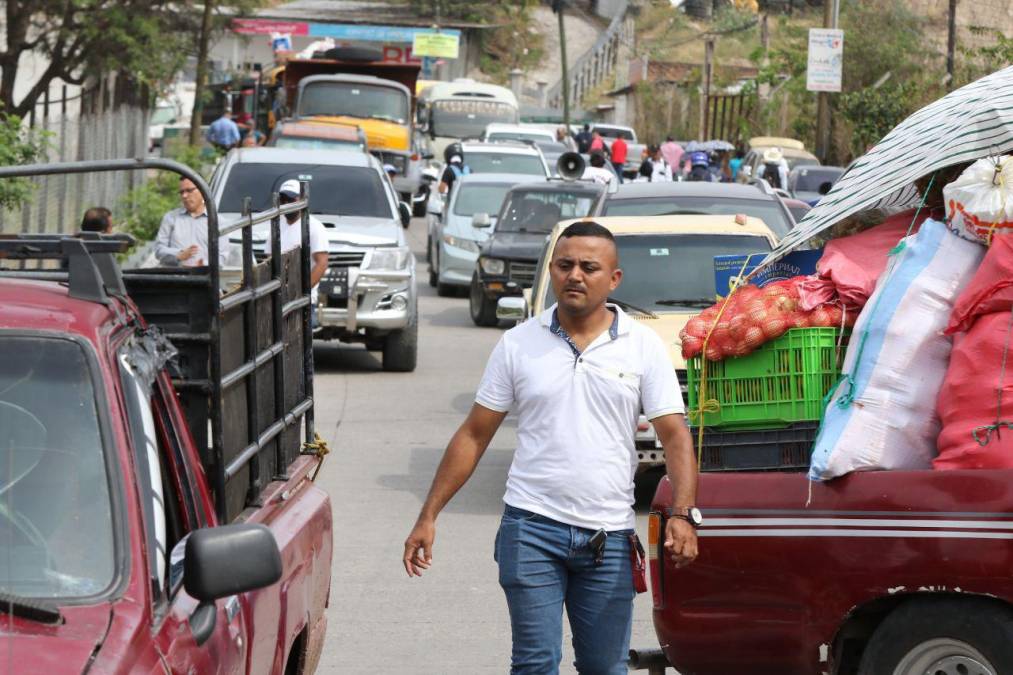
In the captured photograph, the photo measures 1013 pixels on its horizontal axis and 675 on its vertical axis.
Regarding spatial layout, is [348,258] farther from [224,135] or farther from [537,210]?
[224,135]

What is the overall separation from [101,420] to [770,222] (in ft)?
33.1

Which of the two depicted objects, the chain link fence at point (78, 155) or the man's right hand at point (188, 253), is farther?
the chain link fence at point (78, 155)

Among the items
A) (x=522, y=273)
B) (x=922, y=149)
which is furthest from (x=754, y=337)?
(x=522, y=273)

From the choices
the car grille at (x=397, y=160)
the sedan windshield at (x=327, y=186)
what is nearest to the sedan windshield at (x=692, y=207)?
the sedan windshield at (x=327, y=186)

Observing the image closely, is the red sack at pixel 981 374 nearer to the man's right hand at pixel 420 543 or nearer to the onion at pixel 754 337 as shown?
the onion at pixel 754 337

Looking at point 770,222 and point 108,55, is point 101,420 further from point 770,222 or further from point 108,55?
point 108,55

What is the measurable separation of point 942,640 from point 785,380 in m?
1.21

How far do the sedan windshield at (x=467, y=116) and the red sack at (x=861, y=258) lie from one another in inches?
1627

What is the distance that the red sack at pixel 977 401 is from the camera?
218 inches

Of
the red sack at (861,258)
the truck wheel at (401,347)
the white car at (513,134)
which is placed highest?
the white car at (513,134)

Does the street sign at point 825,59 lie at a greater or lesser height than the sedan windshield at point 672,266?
greater

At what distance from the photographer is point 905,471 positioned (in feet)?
18.4

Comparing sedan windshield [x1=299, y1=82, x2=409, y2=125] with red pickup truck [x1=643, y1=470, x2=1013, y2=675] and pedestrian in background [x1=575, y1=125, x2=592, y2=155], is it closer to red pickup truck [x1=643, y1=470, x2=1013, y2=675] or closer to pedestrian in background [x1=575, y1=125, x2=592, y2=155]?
pedestrian in background [x1=575, y1=125, x2=592, y2=155]

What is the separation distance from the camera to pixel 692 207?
13680mm
